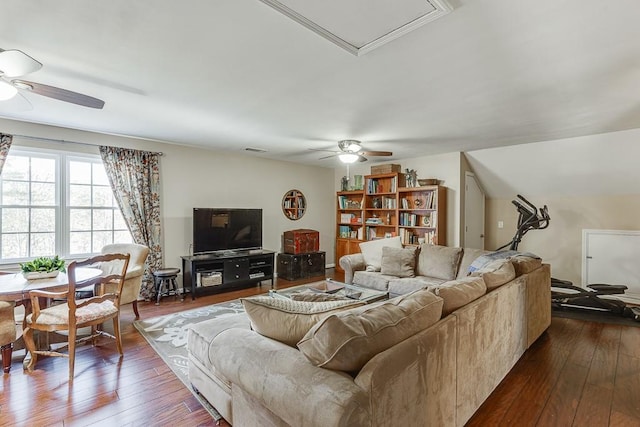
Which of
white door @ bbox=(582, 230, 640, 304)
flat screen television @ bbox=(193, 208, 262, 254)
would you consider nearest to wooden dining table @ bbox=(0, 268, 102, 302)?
flat screen television @ bbox=(193, 208, 262, 254)

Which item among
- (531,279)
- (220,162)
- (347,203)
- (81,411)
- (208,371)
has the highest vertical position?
(220,162)

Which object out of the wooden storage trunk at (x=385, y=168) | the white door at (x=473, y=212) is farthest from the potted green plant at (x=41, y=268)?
the white door at (x=473, y=212)

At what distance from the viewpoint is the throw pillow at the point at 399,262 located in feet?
14.1

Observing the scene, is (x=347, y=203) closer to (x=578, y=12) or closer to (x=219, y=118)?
(x=219, y=118)

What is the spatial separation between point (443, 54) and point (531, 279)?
7.23 ft

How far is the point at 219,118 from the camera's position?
3.42m

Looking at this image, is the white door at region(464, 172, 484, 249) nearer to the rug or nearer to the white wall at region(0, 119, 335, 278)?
the white wall at region(0, 119, 335, 278)

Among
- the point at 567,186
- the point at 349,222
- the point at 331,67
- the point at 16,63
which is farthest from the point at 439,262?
the point at 16,63

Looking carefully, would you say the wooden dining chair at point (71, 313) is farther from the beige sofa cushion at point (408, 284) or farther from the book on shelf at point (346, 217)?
the book on shelf at point (346, 217)

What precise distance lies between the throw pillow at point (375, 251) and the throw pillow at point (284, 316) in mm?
3116

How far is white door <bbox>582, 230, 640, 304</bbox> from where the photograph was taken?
443 centimetres

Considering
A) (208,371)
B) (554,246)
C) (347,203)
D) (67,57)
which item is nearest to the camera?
(208,371)

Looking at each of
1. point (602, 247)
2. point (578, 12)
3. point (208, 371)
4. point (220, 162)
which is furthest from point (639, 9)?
point (220, 162)

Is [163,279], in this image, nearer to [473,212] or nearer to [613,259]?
[473,212]
